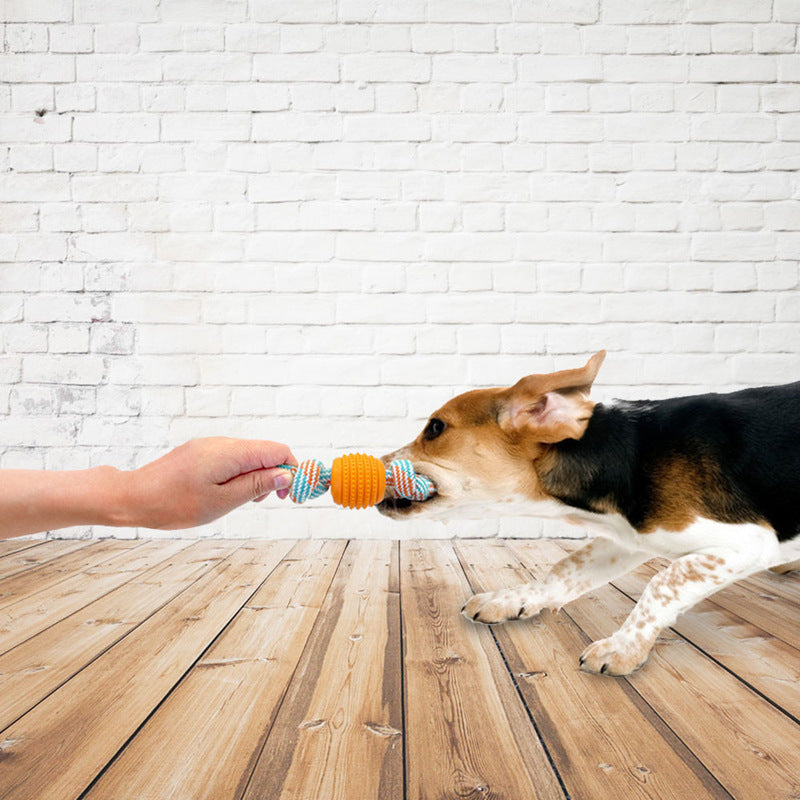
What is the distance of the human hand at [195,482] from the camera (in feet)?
4.38

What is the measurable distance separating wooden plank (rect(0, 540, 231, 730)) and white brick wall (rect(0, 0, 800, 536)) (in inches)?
34.8

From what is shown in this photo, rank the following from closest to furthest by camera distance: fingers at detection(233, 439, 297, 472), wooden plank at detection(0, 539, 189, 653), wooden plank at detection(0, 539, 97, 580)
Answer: fingers at detection(233, 439, 297, 472) < wooden plank at detection(0, 539, 189, 653) < wooden plank at detection(0, 539, 97, 580)

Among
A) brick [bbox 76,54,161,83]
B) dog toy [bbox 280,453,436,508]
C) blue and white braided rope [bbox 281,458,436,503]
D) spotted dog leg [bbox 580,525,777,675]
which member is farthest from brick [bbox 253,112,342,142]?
spotted dog leg [bbox 580,525,777,675]

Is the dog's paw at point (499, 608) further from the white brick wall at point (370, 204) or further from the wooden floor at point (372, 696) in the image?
the white brick wall at point (370, 204)

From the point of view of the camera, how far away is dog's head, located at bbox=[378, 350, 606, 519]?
72.7 inches

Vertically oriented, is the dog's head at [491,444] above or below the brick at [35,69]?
below

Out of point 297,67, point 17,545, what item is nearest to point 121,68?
point 297,67

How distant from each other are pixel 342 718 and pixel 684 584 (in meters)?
0.89

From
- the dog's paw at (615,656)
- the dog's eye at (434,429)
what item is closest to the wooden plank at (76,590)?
the dog's eye at (434,429)

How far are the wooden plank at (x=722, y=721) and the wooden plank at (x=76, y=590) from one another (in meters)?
1.47

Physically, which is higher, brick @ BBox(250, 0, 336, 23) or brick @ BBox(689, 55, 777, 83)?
brick @ BBox(250, 0, 336, 23)

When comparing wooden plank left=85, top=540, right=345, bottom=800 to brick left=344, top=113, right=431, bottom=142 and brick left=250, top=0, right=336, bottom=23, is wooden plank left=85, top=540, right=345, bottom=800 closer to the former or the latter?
brick left=344, top=113, right=431, bottom=142

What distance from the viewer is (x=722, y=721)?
131 cm

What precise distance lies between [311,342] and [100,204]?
1.23 metres
